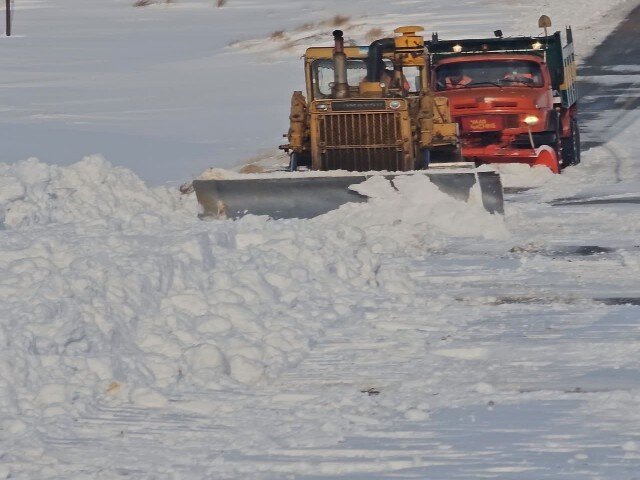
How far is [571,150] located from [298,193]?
651 centimetres

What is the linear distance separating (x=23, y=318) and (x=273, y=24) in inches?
1495

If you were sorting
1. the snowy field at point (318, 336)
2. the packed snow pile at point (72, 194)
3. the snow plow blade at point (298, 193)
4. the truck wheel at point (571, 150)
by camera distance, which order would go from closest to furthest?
the snowy field at point (318, 336) < the packed snow pile at point (72, 194) < the snow plow blade at point (298, 193) < the truck wheel at point (571, 150)

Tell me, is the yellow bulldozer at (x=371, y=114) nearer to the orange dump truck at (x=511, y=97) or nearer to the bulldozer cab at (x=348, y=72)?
the bulldozer cab at (x=348, y=72)

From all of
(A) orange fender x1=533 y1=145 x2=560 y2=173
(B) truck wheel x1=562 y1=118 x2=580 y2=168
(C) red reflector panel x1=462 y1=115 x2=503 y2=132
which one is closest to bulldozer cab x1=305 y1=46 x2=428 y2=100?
(C) red reflector panel x1=462 y1=115 x2=503 y2=132

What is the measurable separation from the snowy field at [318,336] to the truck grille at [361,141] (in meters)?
1.43

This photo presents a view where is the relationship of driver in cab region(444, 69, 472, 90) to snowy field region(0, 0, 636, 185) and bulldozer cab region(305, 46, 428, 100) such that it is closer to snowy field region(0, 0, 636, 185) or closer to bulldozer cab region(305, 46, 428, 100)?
bulldozer cab region(305, 46, 428, 100)

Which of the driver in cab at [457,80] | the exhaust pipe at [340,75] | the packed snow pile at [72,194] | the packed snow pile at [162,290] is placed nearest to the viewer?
the packed snow pile at [162,290]

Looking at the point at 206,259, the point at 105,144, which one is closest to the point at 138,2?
the point at 105,144

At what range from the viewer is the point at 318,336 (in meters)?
8.45

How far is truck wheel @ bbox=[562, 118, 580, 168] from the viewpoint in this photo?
60.8ft

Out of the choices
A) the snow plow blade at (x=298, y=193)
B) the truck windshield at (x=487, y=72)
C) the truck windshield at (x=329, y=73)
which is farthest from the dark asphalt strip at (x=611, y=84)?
the snow plow blade at (x=298, y=193)

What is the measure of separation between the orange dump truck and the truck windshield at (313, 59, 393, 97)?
2.61 metres

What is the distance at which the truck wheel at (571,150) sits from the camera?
60.8ft

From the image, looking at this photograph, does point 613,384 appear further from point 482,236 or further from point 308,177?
point 308,177
